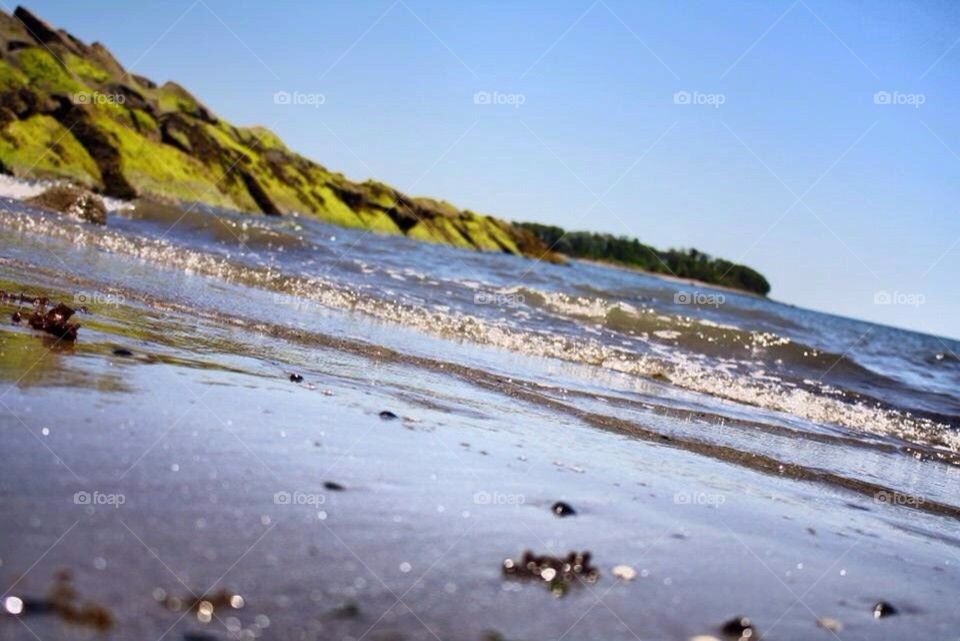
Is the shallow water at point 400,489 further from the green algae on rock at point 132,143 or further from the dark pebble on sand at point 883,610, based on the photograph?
the green algae on rock at point 132,143

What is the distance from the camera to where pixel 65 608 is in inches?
60.8

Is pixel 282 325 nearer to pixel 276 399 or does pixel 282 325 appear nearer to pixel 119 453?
pixel 276 399

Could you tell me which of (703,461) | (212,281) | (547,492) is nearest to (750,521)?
(547,492)

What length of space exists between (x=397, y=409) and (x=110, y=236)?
10.9 m

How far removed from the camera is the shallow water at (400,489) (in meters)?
1.91
